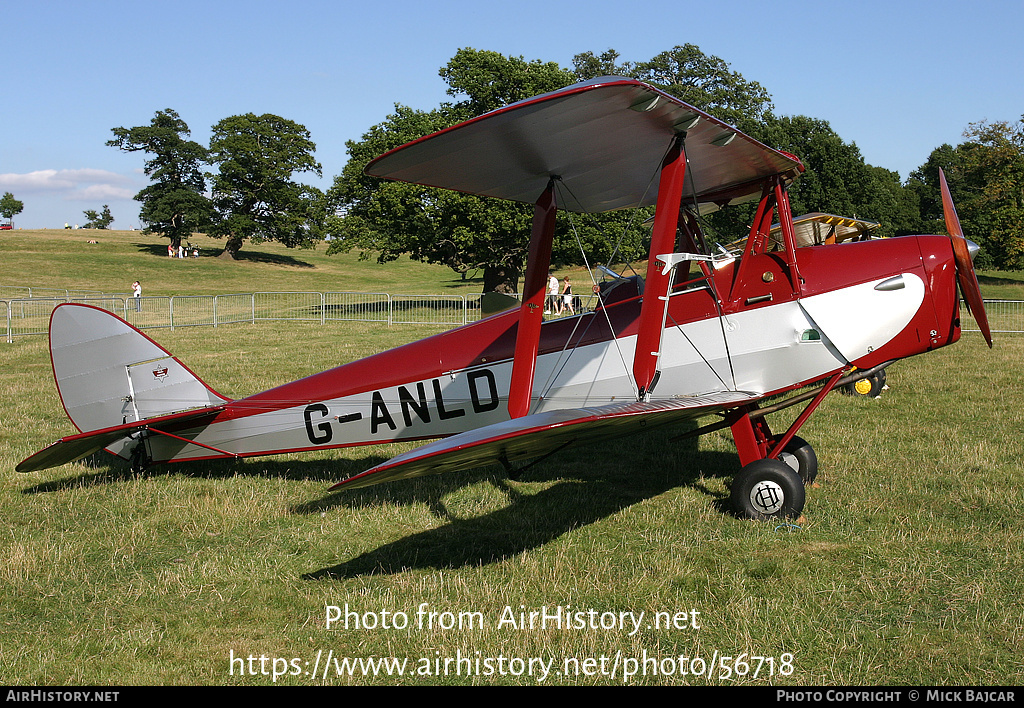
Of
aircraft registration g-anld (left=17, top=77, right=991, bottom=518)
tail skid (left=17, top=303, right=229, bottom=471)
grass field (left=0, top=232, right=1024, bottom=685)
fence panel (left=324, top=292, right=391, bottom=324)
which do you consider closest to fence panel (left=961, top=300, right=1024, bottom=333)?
grass field (left=0, top=232, right=1024, bottom=685)

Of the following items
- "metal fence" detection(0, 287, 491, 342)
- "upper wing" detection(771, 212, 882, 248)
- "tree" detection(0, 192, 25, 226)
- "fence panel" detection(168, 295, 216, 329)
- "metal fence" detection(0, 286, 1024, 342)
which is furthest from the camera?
"tree" detection(0, 192, 25, 226)

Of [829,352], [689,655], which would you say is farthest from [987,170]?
[689,655]

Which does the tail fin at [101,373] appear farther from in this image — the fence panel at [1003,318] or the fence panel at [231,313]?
the fence panel at [1003,318]

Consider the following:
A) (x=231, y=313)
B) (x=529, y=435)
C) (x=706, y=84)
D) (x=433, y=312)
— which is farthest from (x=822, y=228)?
(x=706, y=84)

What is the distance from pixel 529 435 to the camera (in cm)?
368

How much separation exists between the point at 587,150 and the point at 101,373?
15.9 ft

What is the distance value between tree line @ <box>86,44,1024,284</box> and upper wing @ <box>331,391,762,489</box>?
1293mm

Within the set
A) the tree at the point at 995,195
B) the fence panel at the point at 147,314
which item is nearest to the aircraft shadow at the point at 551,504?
the fence panel at the point at 147,314

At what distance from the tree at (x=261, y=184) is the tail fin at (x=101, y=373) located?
58.0 m

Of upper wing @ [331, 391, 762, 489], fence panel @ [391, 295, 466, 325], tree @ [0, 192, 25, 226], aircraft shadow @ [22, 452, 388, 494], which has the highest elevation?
tree @ [0, 192, 25, 226]

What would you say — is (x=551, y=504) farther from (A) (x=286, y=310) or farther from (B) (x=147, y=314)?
(B) (x=147, y=314)

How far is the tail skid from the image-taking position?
651 cm

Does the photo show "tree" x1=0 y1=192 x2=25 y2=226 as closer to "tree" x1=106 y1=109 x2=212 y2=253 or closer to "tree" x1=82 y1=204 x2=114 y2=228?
"tree" x1=82 y1=204 x2=114 y2=228

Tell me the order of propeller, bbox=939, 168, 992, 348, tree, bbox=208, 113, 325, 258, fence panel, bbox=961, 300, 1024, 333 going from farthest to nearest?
tree, bbox=208, 113, 325, 258, fence panel, bbox=961, 300, 1024, 333, propeller, bbox=939, 168, 992, 348
